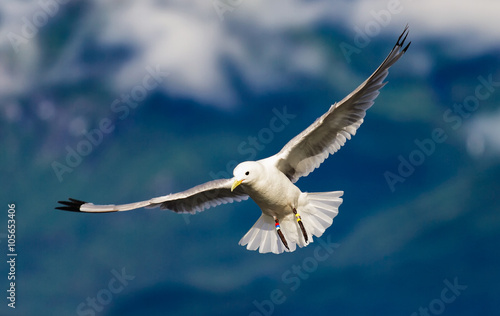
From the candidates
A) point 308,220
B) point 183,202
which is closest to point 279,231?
point 308,220

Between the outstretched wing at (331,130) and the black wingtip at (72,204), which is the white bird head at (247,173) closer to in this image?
the outstretched wing at (331,130)

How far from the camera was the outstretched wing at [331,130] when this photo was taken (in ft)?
29.4

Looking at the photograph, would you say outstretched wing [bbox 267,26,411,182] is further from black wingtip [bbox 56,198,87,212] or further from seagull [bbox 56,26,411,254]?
black wingtip [bbox 56,198,87,212]

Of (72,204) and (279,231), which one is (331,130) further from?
(72,204)

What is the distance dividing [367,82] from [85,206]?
4.49m

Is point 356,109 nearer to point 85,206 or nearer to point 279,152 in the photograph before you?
point 279,152

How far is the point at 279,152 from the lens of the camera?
9430 mm

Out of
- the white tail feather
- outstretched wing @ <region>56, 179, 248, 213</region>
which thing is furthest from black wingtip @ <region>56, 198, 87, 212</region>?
the white tail feather

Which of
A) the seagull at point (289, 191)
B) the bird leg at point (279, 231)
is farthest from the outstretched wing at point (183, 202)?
the bird leg at point (279, 231)

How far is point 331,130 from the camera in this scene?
370 inches

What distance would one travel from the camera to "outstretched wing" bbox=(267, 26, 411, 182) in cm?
895

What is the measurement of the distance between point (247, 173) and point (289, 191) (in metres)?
0.77

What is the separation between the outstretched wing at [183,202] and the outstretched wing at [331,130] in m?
0.94

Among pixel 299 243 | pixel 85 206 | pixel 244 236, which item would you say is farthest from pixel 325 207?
pixel 85 206
